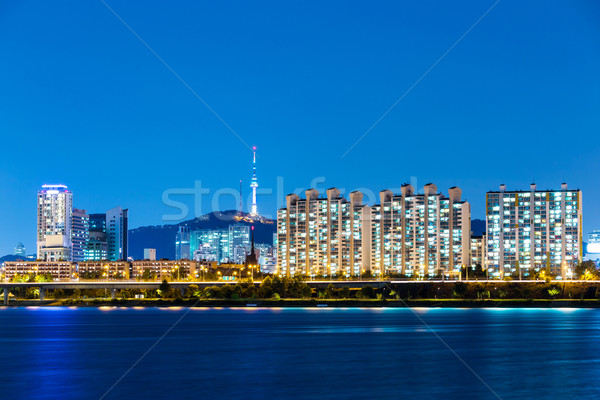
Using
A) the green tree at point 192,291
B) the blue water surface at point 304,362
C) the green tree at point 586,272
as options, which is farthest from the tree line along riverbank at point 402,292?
the blue water surface at point 304,362

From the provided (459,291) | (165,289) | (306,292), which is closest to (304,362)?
(459,291)

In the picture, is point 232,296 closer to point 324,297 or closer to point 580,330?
point 324,297

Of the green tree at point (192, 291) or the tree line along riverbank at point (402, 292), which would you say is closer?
the tree line along riverbank at point (402, 292)

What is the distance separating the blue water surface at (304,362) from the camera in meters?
45.1

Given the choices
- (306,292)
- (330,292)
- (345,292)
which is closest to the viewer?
(306,292)

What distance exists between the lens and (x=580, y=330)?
89625 millimetres

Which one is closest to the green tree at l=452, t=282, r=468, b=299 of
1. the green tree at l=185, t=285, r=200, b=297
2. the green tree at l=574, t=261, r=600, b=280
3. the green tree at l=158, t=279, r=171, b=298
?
the green tree at l=574, t=261, r=600, b=280

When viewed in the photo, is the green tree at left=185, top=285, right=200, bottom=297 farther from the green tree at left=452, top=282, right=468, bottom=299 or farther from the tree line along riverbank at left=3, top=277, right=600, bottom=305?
the green tree at left=452, top=282, right=468, bottom=299

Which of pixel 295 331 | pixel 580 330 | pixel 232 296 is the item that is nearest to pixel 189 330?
pixel 295 331

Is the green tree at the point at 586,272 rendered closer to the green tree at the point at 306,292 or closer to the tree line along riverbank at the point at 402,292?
the tree line along riverbank at the point at 402,292

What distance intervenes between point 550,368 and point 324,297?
107506mm

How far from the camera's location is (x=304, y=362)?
5906 cm

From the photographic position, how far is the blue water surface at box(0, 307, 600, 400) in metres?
45.1

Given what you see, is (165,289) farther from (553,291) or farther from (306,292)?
(553,291)
